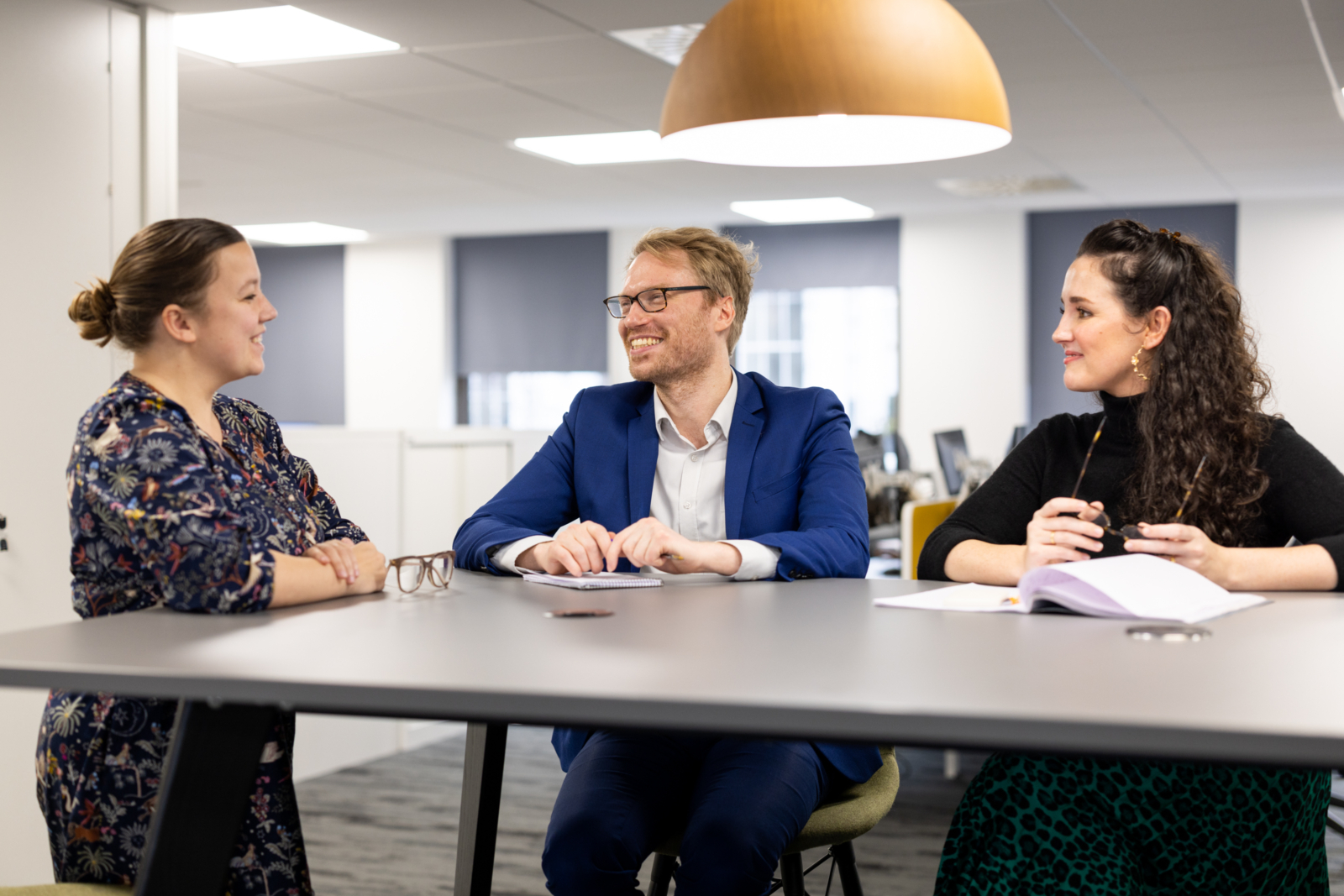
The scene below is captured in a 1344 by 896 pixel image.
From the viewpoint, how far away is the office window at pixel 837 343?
32.7 feet

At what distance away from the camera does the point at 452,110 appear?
5.83 meters

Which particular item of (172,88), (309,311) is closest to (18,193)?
(172,88)

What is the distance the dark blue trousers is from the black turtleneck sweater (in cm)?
45

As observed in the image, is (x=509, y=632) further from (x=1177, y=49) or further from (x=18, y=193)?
(x=1177, y=49)

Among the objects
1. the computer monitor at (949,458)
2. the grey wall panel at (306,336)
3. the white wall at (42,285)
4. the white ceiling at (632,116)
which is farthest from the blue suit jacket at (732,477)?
the grey wall panel at (306,336)

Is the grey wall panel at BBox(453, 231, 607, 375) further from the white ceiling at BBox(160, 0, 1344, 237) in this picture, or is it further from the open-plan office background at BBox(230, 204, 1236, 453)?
the white ceiling at BBox(160, 0, 1344, 237)

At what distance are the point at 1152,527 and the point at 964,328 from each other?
8.08 meters

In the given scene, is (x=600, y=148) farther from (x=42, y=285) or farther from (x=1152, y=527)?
(x=1152, y=527)

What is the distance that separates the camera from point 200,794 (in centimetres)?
135

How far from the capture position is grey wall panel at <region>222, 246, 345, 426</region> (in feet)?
36.6

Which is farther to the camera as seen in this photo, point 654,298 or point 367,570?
point 654,298

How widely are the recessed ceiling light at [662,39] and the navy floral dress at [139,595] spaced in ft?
10.4

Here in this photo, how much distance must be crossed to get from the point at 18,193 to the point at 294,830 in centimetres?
252

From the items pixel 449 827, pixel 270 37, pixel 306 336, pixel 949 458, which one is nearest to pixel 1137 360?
pixel 449 827
